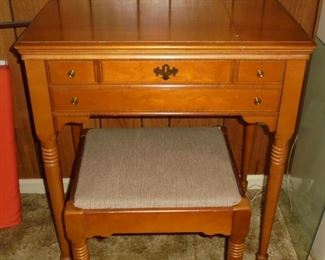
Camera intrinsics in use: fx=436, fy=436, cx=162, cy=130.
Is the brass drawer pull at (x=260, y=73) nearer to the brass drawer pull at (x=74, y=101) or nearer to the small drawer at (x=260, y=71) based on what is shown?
the small drawer at (x=260, y=71)

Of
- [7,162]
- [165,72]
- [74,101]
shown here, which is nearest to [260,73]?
[165,72]

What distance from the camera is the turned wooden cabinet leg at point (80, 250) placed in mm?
1265

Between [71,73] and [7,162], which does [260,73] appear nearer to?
[71,73]

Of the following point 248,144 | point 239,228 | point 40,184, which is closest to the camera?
point 239,228

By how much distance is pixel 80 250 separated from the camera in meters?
1.28

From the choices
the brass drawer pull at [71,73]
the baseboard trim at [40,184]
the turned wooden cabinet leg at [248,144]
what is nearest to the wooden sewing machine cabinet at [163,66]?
the brass drawer pull at [71,73]

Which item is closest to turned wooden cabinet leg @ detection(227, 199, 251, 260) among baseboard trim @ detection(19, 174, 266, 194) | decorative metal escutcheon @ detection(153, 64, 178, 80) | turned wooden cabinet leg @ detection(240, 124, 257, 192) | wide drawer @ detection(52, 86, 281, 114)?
wide drawer @ detection(52, 86, 281, 114)

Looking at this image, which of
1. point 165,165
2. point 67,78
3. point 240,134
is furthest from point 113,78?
point 240,134

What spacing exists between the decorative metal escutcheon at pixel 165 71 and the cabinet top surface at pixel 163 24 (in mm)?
74

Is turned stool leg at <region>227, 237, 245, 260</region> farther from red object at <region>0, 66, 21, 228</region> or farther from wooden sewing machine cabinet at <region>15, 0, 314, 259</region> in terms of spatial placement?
red object at <region>0, 66, 21, 228</region>

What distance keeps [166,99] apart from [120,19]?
267 mm

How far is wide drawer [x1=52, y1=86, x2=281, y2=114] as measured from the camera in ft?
3.72

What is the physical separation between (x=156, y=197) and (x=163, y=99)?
0.88ft

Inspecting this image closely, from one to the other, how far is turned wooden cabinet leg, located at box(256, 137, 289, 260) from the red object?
2.90 ft
